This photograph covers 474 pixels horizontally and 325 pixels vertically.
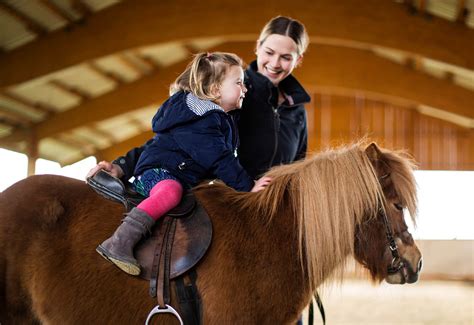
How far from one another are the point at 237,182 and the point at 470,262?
1525 cm

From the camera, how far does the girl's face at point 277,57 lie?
3.11m

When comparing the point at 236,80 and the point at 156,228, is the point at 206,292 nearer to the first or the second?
the point at 156,228

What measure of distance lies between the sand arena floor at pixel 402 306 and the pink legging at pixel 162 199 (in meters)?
4.35

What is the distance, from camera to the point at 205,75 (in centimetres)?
266

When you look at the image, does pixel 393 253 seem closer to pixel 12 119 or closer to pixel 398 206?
pixel 398 206

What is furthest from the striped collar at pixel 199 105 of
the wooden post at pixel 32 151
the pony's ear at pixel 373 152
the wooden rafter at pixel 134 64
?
the wooden post at pixel 32 151

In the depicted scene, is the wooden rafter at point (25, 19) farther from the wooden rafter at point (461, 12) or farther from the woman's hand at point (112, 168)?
the woman's hand at point (112, 168)

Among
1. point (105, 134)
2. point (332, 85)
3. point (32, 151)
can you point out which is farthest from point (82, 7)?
point (105, 134)

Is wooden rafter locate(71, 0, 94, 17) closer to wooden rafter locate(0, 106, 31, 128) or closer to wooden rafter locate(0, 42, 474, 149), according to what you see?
wooden rafter locate(0, 106, 31, 128)

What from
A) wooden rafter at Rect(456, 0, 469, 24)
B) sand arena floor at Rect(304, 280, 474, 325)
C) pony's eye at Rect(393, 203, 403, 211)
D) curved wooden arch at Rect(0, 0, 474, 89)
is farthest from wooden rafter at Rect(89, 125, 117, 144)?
pony's eye at Rect(393, 203, 403, 211)

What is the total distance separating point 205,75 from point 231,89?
0.40 ft

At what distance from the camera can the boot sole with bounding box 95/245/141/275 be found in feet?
7.18

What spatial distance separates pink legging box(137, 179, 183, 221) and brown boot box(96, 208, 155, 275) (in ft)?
0.10

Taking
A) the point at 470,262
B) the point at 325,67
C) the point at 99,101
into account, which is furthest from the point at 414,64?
the point at 99,101
